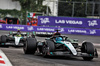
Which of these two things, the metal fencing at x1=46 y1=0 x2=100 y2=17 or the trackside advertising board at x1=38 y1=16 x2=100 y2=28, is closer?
the trackside advertising board at x1=38 y1=16 x2=100 y2=28

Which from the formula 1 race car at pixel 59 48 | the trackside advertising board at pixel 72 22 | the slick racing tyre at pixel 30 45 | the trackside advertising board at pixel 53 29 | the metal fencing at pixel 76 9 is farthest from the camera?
the metal fencing at pixel 76 9

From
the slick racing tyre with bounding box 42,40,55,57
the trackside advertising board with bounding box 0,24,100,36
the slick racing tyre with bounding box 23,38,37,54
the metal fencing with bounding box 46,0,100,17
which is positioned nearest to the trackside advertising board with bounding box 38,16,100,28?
the trackside advertising board with bounding box 0,24,100,36

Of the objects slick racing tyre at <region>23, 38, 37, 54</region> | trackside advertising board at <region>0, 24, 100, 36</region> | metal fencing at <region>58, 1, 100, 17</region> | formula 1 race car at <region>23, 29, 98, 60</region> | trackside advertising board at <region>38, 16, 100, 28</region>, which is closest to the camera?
formula 1 race car at <region>23, 29, 98, 60</region>

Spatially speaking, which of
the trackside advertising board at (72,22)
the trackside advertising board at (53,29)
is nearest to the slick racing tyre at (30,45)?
the trackside advertising board at (53,29)

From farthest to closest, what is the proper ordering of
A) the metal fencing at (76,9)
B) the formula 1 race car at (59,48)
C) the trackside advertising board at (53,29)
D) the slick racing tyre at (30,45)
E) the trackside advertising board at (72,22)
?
the metal fencing at (76,9)
the trackside advertising board at (72,22)
the trackside advertising board at (53,29)
the slick racing tyre at (30,45)
the formula 1 race car at (59,48)

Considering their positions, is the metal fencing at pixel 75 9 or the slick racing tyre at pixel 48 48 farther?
the metal fencing at pixel 75 9

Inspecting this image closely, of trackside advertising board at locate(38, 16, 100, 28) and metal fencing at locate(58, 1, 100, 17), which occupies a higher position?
metal fencing at locate(58, 1, 100, 17)

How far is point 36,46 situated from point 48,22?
2088 cm

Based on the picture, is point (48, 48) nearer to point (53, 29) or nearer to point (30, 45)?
point (30, 45)

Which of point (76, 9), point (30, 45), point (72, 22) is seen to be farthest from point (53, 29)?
point (76, 9)

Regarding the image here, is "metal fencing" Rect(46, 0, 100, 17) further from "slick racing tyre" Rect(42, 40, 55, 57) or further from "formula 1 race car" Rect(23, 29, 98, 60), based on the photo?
"slick racing tyre" Rect(42, 40, 55, 57)

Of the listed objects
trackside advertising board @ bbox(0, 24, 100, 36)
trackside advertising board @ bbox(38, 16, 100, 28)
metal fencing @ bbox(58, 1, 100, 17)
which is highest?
metal fencing @ bbox(58, 1, 100, 17)

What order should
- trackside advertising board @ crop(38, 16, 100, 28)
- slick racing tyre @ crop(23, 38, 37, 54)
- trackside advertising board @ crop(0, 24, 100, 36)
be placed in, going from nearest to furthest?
slick racing tyre @ crop(23, 38, 37, 54)
trackside advertising board @ crop(0, 24, 100, 36)
trackside advertising board @ crop(38, 16, 100, 28)

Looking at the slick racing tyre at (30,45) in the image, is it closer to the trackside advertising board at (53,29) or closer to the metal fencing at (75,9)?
the trackside advertising board at (53,29)
